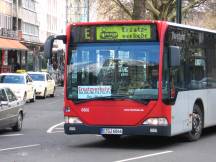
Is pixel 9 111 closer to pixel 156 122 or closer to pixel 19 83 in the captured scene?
pixel 156 122

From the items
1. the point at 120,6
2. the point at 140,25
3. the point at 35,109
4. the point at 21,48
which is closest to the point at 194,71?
the point at 140,25

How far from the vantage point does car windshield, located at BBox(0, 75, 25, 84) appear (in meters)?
34.8

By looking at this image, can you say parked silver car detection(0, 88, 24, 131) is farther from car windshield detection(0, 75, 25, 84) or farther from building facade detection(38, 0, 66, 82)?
building facade detection(38, 0, 66, 82)

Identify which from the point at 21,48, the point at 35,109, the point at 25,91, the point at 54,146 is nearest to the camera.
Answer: the point at 54,146

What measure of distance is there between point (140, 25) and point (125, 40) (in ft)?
1.49

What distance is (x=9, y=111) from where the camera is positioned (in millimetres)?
19078

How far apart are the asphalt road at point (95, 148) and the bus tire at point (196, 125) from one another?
19cm

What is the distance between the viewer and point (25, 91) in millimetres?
34688

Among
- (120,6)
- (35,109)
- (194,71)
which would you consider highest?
(120,6)

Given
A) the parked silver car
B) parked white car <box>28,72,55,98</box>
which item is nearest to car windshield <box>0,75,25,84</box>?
parked white car <box>28,72,55,98</box>

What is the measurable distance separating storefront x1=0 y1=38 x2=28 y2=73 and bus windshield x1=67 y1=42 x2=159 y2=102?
127 ft

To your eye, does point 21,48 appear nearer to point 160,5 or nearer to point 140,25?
point 160,5

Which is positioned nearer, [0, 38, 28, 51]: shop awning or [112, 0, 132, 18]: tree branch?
[0, 38, 28, 51]: shop awning

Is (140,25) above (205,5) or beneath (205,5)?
beneath
